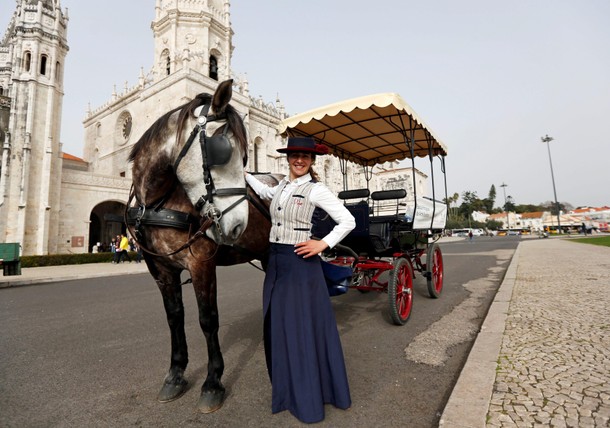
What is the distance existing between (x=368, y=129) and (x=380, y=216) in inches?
68.5

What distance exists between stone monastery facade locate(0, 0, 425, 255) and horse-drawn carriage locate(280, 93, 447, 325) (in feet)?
33.8

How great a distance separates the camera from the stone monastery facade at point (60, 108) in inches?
721

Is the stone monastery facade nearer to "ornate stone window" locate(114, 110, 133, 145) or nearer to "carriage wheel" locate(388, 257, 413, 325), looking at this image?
"ornate stone window" locate(114, 110, 133, 145)

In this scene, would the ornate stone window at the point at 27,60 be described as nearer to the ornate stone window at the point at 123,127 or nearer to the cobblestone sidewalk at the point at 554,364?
the ornate stone window at the point at 123,127

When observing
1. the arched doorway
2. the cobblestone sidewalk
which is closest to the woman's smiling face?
the cobblestone sidewalk

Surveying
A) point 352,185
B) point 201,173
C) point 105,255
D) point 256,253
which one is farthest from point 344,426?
point 352,185

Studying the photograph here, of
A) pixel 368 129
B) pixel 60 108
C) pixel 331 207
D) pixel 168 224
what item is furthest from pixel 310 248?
pixel 60 108

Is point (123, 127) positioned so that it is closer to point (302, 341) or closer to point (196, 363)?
point (196, 363)

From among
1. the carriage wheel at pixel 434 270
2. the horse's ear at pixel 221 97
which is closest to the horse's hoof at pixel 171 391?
the horse's ear at pixel 221 97

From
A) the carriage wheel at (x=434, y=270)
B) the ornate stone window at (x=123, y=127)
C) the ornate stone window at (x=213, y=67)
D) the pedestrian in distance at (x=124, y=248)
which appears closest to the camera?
the carriage wheel at (x=434, y=270)

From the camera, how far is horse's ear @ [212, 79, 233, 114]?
6.70 feet

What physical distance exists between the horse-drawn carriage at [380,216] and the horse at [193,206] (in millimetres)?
1061

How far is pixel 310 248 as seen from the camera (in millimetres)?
1975

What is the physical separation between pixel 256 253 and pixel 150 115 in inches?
1166
